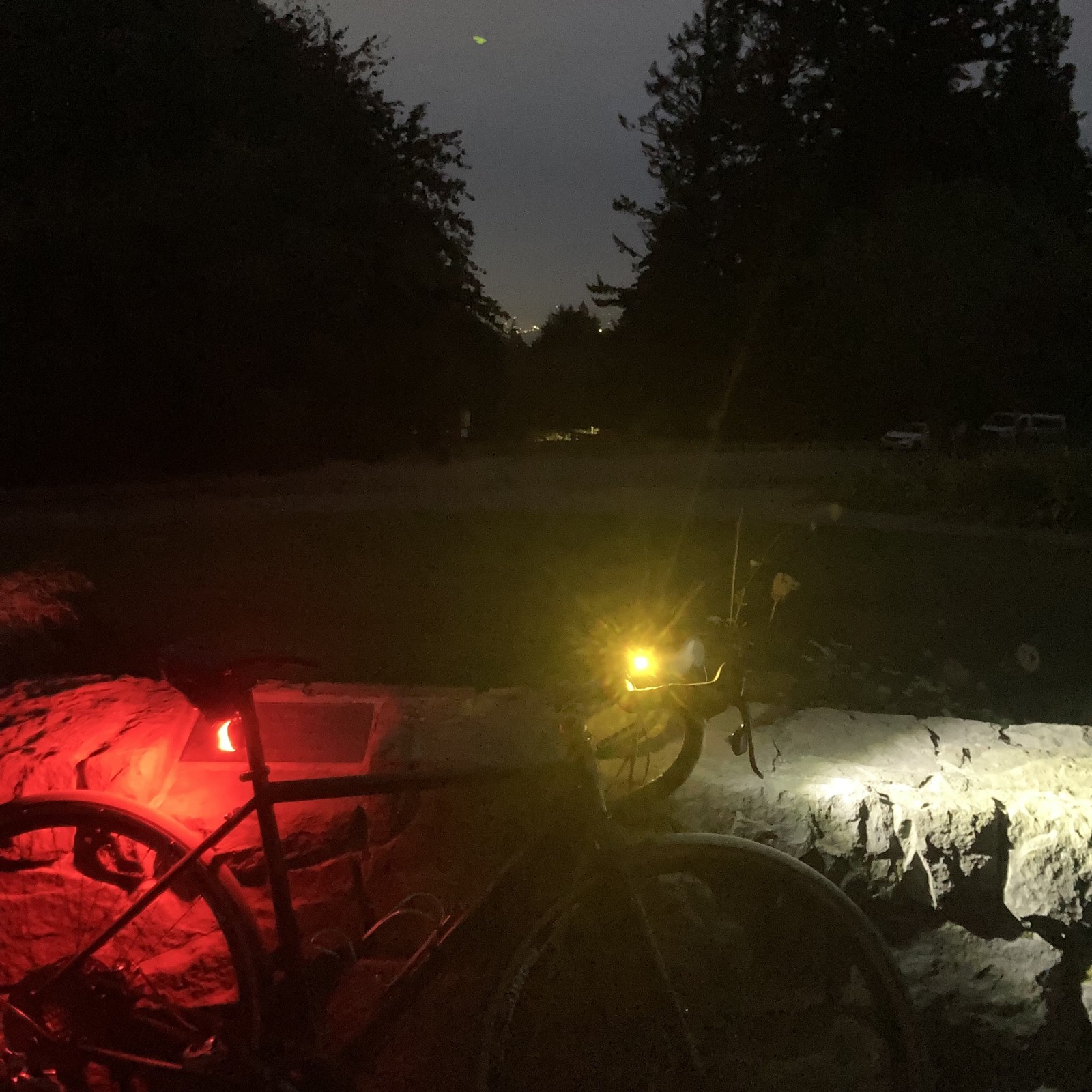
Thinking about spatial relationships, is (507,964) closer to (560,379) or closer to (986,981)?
(986,981)

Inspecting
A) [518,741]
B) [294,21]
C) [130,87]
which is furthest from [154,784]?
[294,21]

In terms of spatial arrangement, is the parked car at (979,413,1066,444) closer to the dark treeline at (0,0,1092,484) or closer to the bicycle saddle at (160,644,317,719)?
the dark treeline at (0,0,1092,484)

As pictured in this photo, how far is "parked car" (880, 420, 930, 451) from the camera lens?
2399 cm

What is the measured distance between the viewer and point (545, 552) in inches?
303

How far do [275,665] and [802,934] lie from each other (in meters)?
1.40

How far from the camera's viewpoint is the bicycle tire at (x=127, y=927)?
6.68 feet

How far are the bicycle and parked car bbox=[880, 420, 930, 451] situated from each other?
2203 cm

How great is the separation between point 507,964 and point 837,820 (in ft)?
2.83

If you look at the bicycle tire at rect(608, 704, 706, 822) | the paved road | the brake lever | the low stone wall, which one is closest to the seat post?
the low stone wall

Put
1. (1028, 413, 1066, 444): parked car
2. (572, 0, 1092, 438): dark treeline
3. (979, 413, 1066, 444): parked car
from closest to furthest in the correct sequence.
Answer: (572, 0, 1092, 438): dark treeline → (979, 413, 1066, 444): parked car → (1028, 413, 1066, 444): parked car

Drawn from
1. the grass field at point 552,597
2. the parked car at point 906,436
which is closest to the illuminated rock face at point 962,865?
the grass field at point 552,597

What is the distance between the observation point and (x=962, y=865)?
2.26 m

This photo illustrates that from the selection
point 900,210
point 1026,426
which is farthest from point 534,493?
point 1026,426

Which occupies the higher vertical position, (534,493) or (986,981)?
(534,493)
